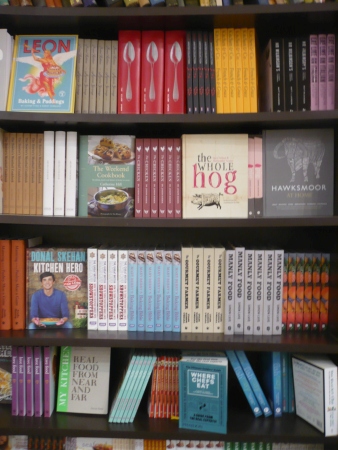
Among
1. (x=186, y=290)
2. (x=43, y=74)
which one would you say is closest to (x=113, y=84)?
(x=43, y=74)

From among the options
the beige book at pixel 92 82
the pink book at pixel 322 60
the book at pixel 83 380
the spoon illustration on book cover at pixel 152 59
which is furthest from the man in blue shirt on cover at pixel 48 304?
the pink book at pixel 322 60

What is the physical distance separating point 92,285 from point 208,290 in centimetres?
40

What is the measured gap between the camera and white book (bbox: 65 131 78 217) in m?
1.38

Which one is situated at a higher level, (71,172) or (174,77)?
(174,77)

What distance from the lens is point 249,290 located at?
137cm

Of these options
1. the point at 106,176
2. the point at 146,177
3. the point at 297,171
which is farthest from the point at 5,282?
the point at 297,171

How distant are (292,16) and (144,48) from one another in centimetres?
49

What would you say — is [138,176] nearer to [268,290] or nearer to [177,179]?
[177,179]

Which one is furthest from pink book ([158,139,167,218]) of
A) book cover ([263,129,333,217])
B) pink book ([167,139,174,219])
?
book cover ([263,129,333,217])

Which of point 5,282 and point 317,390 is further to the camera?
point 5,282

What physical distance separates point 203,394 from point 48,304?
A: 608mm

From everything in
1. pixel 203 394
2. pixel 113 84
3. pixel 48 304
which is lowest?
pixel 203 394

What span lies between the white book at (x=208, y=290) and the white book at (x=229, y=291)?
48mm

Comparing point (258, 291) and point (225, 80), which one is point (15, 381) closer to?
point (258, 291)
